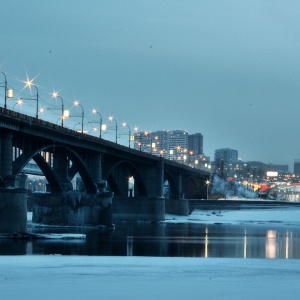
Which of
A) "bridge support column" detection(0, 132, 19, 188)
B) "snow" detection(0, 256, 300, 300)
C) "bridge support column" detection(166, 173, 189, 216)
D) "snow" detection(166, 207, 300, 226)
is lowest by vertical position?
"snow" detection(0, 256, 300, 300)

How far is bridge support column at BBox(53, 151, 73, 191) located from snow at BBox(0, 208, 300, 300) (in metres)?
55.9

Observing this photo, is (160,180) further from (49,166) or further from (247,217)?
(49,166)

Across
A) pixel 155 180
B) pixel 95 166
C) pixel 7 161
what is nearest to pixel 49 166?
pixel 95 166

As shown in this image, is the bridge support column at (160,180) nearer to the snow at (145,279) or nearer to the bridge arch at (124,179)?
the bridge arch at (124,179)

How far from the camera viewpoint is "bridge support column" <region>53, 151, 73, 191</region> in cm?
9418

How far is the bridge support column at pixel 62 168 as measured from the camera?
94.2 meters

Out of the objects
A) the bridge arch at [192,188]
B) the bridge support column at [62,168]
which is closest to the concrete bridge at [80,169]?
the bridge support column at [62,168]

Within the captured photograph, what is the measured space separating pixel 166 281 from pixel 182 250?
30728mm

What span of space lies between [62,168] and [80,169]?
225cm

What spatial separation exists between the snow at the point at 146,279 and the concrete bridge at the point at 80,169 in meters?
32.4

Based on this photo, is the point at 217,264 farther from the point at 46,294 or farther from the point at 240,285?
the point at 46,294

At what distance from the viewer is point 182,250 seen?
58.0 metres

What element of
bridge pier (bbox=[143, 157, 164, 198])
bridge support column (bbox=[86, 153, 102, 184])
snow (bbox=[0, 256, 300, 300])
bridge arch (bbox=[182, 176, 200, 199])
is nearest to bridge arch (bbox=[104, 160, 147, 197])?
bridge pier (bbox=[143, 157, 164, 198])

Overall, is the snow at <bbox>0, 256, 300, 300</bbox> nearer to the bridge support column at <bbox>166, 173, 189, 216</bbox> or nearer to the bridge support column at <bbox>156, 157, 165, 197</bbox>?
the bridge support column at <bbox>156, 157, 165, 197</bbox>
